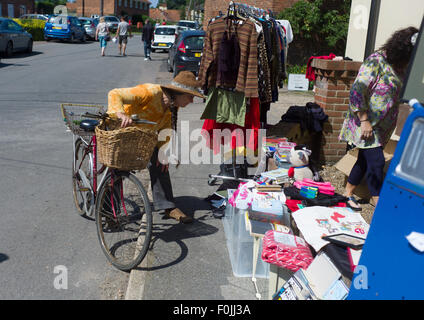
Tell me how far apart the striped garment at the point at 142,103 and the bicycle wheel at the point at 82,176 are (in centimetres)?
74

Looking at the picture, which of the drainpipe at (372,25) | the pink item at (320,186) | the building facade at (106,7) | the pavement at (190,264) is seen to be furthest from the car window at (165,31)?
the building facade at (106,7)

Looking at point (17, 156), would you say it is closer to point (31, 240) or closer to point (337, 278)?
point (31, 240)

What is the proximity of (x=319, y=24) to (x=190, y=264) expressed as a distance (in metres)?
16.6

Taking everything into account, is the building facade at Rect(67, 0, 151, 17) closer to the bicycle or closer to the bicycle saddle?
the bicycle

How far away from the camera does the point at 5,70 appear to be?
16.1 meters

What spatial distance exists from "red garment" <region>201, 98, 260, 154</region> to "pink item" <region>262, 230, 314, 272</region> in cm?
241

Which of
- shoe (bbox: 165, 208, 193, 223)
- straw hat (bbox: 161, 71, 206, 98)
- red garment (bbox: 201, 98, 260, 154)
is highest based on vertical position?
straw hat (bbox: 161, 71, 206, 98)

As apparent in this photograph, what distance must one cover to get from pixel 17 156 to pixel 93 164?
3.17 m

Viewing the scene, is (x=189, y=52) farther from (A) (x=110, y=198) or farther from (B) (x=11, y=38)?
(A) (x=110, y=198)

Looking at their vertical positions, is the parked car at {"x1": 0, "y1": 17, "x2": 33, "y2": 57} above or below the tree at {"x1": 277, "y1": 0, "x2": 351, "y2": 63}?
below

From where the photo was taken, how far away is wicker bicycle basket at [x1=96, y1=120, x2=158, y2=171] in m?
3.28

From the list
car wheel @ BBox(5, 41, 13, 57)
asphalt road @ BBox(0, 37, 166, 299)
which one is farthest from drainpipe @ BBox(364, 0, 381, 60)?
car wheel @ BBox(5, 41, 13, 57)

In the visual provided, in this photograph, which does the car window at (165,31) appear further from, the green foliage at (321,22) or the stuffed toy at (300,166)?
the stuffed toy at (300,166)
